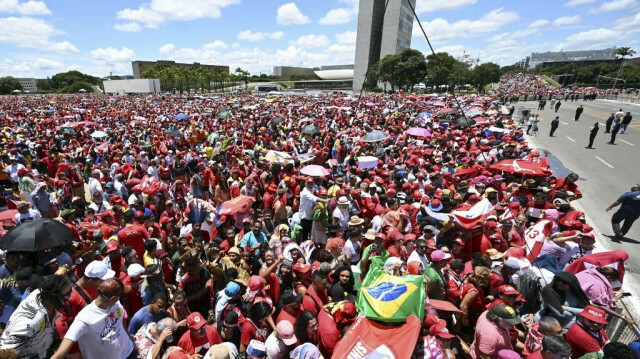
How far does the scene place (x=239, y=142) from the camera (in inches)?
550

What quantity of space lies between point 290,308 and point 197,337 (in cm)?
96

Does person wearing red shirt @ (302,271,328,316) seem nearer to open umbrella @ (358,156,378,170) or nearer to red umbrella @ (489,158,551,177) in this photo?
open umbrella @ (358,156,378,170)

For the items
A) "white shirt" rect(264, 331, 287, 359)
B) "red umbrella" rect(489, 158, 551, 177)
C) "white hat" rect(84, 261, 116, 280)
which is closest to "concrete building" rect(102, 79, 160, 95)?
"red umbrella" rect(489, 158, 551, 177)

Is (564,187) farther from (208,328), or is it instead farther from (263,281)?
(208,328)

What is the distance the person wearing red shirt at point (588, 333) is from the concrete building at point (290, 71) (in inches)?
6668

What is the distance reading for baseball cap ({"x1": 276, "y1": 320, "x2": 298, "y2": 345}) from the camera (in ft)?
9.51

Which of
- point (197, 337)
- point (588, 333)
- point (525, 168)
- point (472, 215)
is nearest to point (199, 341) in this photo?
point (197, 337)

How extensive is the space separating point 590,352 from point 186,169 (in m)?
9.55

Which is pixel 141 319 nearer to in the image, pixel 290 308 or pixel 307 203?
pixel 290 308

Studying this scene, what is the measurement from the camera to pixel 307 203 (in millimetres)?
6105

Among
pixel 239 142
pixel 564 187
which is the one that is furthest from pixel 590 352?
pixel 239 142

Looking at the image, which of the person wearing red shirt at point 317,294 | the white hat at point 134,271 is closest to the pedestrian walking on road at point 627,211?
the person wearing red shirt at point 317,294

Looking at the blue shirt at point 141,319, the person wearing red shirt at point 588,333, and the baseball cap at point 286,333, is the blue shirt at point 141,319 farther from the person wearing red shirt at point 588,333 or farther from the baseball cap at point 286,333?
the person wearing red shirt at point 588,333

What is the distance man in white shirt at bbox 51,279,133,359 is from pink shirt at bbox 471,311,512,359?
362 cm
